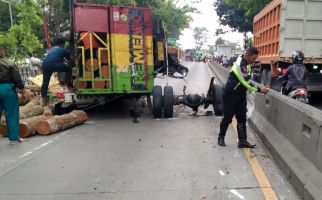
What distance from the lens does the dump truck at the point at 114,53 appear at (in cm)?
938

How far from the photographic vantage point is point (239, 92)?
21.9 feet

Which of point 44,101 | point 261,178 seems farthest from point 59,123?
point 261,178

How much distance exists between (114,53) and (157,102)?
1.57 metres

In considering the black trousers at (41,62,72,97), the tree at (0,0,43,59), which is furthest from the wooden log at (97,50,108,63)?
the tree at (0,0,43,59)

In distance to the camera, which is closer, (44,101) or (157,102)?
(157,102)

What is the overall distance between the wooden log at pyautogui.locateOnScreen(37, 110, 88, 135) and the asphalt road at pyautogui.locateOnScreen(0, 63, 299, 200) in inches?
7.2

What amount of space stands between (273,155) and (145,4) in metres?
35.3

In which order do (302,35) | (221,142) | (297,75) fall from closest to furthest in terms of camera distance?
(221,142)
(297,75)
(302,35)

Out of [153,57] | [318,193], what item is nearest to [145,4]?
[153,57]

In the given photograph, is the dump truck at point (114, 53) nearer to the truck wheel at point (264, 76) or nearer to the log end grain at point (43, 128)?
the log end grain at point (43, 128)

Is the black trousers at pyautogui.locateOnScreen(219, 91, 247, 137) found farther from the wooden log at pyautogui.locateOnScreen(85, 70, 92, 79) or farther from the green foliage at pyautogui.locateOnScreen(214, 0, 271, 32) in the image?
the green foliage at pyautogui.locateOnScreen(214, 0, 271, 32)

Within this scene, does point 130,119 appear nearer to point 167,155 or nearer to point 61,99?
point 61,99

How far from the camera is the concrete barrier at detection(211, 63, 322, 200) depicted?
13.6 ft

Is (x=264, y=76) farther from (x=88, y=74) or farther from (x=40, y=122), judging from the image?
(x=40, y=122)
